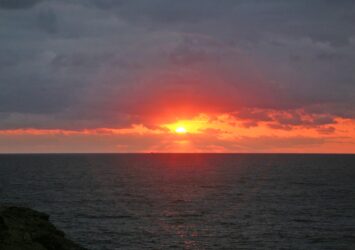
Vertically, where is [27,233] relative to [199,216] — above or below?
above

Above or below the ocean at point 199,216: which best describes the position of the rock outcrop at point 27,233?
above

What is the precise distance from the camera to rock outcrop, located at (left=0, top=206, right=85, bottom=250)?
33.3m

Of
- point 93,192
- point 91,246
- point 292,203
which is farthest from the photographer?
point 93,192

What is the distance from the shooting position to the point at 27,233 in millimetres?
37281

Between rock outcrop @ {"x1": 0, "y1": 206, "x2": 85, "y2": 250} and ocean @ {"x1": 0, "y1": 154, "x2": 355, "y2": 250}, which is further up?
rock outcrop @ {"x1": 0, "y1": 206, "x2": 85, "y2": 250}

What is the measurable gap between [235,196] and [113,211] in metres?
38.7

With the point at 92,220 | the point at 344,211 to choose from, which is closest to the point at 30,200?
the point at 92,220

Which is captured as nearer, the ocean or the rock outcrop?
the rock outcrop

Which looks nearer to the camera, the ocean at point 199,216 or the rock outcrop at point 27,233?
the rock outcrop at point 27,233

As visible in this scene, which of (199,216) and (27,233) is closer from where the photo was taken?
(27,233)

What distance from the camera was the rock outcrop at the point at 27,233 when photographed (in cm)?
3328

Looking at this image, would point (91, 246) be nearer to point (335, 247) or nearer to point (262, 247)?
point (262, 247)

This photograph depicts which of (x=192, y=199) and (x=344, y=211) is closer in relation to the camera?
(x=344, y=211)

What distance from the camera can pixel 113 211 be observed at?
273ft
